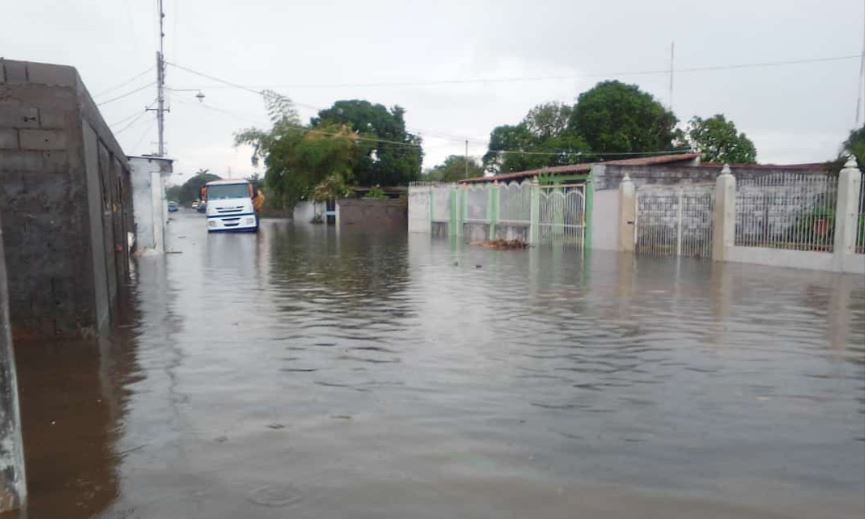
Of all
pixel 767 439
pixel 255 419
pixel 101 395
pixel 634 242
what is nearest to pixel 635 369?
pixel 767 439

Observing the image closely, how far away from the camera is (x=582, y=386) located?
6074 millimetres

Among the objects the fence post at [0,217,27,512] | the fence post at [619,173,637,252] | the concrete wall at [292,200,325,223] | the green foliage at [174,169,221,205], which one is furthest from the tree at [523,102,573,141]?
the green foliage at [174,169,221,205]

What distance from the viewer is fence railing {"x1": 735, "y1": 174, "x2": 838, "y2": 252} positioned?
15.5 m

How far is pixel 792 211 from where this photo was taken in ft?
52.5

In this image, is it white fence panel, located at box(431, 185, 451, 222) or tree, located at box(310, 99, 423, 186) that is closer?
white fence panel, located at box(431, 185, 451, 222)

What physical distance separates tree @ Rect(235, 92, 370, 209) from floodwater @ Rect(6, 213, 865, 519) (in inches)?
1708

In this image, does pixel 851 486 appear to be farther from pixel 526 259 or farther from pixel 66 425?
pixel 526 259

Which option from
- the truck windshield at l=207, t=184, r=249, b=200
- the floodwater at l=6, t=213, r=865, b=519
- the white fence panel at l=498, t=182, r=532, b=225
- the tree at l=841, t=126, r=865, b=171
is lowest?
the floodwater at l=6, t=213, r=865, b=519

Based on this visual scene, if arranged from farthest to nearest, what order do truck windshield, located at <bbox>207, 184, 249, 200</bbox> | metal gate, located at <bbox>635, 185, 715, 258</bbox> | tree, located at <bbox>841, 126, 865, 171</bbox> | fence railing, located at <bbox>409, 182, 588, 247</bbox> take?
1. truck windshield, located at <bbox>207, 184, 249, 200</bbox>
2. fence railing, located at <bbox>409, 182, 588, 247</bbox>
3. metal gate, located at <bbox>635, 185, 715, 258</bbox>
4. tree, located at <bbox>841, 126, 865, 171</bbox>

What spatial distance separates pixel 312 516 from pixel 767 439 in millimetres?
3034

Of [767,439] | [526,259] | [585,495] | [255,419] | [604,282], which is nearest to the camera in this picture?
[585,495]

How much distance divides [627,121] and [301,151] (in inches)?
921

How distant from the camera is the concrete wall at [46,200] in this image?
7.25 meters

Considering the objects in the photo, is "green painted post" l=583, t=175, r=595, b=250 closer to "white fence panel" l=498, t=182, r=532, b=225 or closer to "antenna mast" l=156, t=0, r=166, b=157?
"white fence panel" l=498, t=182, r=532, b=225
